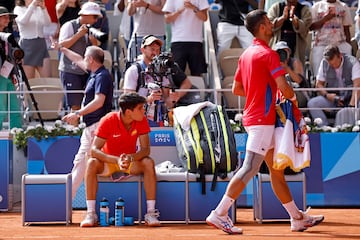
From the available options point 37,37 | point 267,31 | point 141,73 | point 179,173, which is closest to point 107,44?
point 37,37

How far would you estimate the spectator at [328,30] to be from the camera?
14.9 m

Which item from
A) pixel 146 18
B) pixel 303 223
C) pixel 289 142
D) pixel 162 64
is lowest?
pixel 303 223

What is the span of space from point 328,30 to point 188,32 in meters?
2.29

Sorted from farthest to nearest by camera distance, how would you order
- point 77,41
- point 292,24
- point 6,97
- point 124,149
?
point 292,24, point 77,41, point 6,97, point 124,149

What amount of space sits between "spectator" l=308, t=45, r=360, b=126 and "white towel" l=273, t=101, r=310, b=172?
381cm

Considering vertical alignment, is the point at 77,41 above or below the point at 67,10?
below

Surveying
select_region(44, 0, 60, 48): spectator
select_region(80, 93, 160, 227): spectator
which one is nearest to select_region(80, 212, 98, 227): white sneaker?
select_region(80, 93, 160, 227): spectator

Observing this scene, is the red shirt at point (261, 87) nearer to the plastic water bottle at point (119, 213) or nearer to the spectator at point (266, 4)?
the plastic water bottle at point (119, 213)

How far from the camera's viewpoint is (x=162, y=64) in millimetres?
11156

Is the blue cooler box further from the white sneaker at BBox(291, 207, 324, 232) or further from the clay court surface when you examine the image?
the white sneaker at BBox(291, 207, 324, 232)

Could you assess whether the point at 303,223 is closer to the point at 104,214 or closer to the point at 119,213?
the point at 119,213

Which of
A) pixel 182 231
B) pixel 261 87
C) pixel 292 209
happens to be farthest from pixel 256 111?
pixel 182 231

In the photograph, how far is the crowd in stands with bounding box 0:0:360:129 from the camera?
13305 mm

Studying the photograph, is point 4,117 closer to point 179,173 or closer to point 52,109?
point 52,109
